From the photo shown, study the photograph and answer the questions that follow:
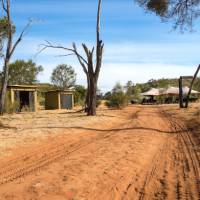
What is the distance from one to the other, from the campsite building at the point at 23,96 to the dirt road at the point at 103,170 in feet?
73.8

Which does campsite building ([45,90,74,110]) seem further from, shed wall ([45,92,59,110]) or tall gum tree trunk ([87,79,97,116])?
tall gum tree trunk ([87,79,97,116])

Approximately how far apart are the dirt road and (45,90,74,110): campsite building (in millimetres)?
30010

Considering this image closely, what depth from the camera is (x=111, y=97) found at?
40.8m

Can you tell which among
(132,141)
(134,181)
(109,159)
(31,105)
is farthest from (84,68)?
(134,181)

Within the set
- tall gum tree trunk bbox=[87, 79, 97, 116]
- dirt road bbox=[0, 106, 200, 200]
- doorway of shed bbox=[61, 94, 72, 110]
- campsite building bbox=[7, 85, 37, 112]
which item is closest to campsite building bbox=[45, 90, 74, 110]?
doorway of shed bbox=[61, 94, 72, 110]

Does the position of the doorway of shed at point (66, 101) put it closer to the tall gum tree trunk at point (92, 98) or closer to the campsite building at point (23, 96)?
the campsite building at point (23, 96)

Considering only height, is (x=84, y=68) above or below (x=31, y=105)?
above

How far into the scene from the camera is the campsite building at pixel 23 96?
3600 cm

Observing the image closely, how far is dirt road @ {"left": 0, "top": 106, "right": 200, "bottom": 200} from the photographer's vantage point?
731 centimetres

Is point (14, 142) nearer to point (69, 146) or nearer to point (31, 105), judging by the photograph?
point (69, 146)

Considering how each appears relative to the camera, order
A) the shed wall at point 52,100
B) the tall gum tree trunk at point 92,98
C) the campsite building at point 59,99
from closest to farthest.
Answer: the tall gum tree trunk at point 92,98 < the campsite building at point 59,99 < the shed wall at point 52,100

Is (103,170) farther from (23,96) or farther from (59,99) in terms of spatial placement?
(59,99)

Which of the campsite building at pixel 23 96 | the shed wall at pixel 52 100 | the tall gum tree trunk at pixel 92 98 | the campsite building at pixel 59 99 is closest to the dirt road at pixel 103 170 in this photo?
the tall gum tree trunk at pixel 92 98

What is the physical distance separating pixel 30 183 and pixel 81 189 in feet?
3.51
